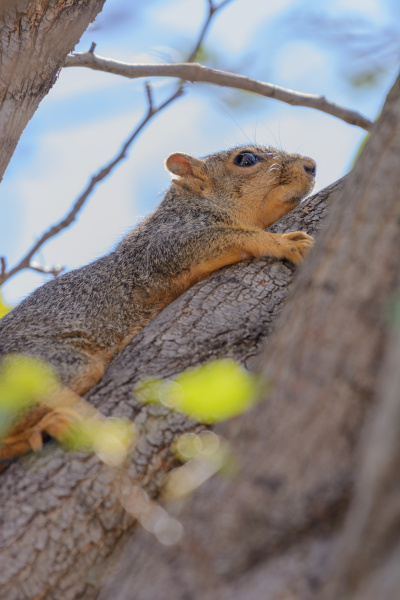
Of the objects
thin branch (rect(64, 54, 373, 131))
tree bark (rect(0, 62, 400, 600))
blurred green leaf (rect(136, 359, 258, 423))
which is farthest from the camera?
thin branch (rect(64, 54, 373, 131))

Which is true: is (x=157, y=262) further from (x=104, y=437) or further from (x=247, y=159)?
(x=104, y=437)

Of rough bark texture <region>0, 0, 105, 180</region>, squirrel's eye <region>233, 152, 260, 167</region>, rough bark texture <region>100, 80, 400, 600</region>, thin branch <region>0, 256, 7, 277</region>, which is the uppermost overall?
rough bark texture <region>0, 0, 105, 180</region>

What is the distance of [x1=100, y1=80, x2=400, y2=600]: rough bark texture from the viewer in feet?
5.26

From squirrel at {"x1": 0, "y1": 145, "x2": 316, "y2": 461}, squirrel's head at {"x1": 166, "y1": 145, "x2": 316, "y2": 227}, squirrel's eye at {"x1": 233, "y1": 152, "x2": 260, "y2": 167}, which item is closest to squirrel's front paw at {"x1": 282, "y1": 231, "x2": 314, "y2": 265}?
squirrel at {"x1": 0, "y1": 145, "x2": 316, "y2": 461}

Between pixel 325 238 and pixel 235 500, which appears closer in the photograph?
pixel 235 500

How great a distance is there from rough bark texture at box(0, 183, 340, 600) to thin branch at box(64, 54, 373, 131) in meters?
2.03

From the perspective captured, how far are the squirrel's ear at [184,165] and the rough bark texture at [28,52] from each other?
211 cm

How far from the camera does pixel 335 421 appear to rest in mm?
1681

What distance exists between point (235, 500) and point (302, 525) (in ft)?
0.58

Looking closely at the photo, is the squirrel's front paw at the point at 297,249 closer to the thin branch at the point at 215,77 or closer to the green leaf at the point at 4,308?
the thin branch at the point at 215,77

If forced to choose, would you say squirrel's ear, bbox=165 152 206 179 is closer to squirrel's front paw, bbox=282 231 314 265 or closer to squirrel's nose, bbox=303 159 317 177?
squirrel's nose, bbox=303 159 317 177

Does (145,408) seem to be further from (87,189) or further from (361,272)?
(87,189)

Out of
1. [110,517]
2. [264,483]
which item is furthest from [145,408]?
[264,483]

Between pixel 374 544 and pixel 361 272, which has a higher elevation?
pixel 361 272
